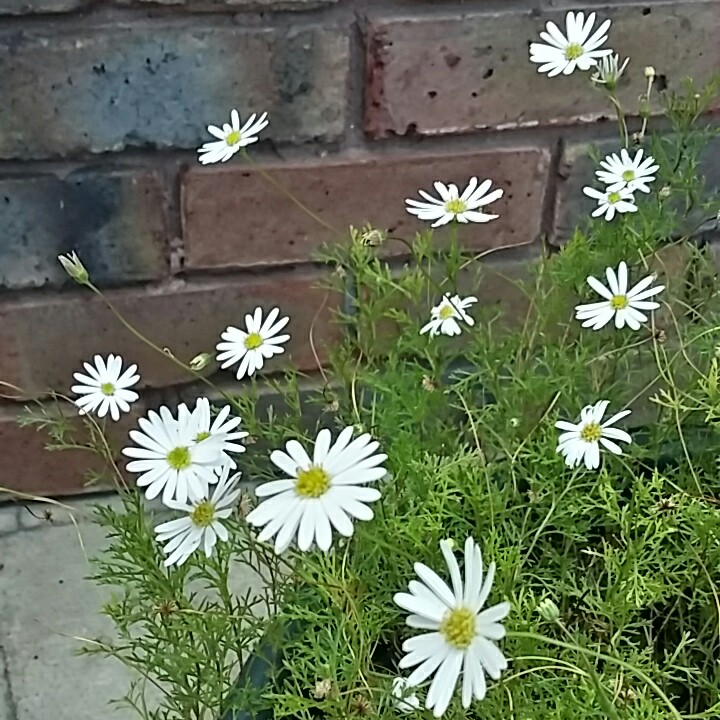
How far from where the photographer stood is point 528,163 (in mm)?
736

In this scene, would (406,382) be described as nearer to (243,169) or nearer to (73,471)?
(243,169)

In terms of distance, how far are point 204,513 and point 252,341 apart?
0.42 feet

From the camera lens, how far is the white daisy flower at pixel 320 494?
29 centimetres

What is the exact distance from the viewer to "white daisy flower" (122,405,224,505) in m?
0.36

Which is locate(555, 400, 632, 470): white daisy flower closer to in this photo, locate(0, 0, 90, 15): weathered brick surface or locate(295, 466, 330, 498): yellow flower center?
locate(295, 466, 330, 498): yellow flower center

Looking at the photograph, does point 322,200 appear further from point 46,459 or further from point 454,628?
point 454,628

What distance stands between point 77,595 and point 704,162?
1.81ft

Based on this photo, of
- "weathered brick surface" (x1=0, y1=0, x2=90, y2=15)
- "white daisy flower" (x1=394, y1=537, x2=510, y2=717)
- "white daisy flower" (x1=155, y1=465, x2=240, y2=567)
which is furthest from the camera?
"weathered brick surface" (x1=0, y1=0, x2=90, y2=15)

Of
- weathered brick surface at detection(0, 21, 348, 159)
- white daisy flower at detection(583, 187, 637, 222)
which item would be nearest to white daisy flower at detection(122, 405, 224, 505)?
white daisy flower at detection(583, 187, 637, 222)

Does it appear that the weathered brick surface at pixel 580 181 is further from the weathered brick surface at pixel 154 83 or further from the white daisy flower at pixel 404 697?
the white daisy flower at pixel 404 697

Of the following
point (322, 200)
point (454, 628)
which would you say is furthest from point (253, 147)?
point (454, 628)

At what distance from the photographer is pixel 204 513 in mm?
379

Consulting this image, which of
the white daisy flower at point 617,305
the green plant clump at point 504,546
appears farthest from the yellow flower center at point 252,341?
the white daisy flower at point 617,305

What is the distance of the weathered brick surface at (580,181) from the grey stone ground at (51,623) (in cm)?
35
